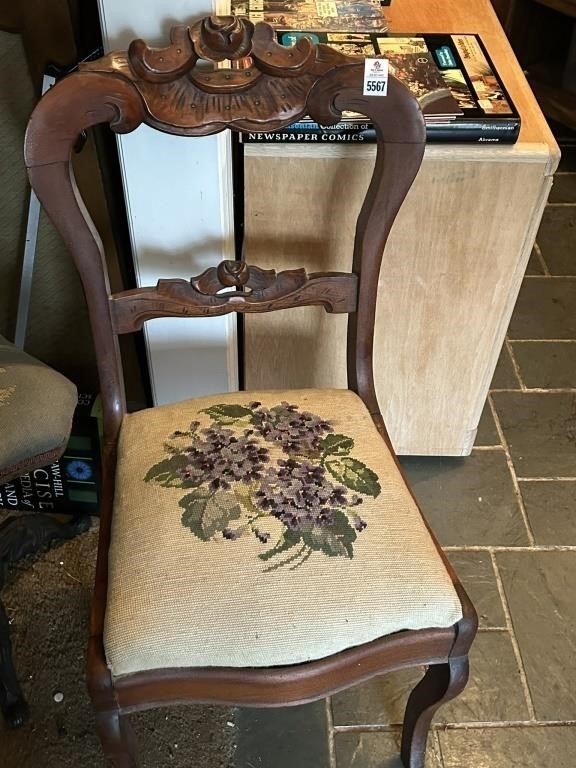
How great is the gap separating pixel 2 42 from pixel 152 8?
417 millimetres

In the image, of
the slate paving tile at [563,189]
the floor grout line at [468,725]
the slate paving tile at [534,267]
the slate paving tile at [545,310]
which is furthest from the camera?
the slate paving tile at [563,189]

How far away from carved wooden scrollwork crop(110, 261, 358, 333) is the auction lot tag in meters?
0.25

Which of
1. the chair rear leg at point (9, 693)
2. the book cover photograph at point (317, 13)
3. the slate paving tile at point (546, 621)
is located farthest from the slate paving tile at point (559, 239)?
the chair rear leg at point (9, 693)

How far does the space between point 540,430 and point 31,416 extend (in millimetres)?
1158

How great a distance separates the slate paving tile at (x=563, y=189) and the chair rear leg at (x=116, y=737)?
6.65ft

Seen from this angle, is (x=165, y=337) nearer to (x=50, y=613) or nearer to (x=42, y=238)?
(x=42, y=238)

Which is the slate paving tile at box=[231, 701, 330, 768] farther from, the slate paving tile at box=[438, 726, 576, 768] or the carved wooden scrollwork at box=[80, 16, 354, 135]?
the carved wooden scrollwork at box=[80, 16, 354, 135]

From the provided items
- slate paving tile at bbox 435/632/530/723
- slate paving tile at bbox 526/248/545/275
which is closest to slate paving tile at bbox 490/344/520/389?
slate paving tile at bbox 526/248/545/275

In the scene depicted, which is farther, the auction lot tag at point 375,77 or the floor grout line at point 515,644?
the floor grout line at point 515,644

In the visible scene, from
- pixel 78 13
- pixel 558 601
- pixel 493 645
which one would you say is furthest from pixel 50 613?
pixel 78 13

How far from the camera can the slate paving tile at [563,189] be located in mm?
2516

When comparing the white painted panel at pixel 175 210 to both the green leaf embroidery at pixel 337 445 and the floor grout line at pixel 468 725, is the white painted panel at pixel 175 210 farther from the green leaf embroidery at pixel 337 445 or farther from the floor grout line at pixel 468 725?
the floor grout line at pixel 468 725

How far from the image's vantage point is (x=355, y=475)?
1.06 m

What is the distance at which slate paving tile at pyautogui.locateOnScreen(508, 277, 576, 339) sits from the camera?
2084 millimetres
